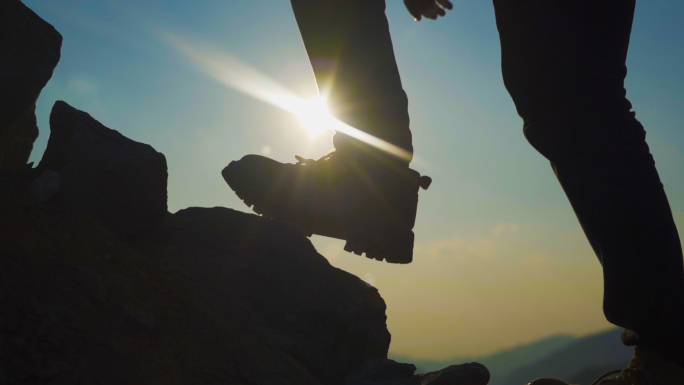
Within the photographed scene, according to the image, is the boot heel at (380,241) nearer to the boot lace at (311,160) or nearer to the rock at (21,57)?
the boot lace at (311,160)

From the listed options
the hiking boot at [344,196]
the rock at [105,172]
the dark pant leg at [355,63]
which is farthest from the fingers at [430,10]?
the rock at [105,172]

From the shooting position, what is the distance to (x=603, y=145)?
1.63 metres

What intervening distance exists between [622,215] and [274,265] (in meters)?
1.89

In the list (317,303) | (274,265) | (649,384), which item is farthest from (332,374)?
(649,384)

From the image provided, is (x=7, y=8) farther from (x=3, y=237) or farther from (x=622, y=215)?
(x=622, y=215)

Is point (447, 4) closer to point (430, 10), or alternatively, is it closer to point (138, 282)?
point (430, 10)

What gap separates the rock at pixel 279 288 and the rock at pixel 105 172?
20 centimetres

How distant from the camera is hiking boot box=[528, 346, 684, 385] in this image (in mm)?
1641

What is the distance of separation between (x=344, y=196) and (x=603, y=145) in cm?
229

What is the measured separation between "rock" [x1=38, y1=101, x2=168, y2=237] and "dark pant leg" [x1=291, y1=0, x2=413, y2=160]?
135 cm

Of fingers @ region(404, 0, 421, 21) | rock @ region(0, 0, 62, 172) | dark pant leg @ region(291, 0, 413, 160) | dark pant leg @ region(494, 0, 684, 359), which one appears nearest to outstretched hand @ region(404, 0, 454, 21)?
fingers @ region(404, 0, 421, 21)

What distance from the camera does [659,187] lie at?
1.58 m

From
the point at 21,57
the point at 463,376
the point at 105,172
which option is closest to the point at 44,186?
the point at 105,172

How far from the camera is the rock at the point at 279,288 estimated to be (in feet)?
8.13
